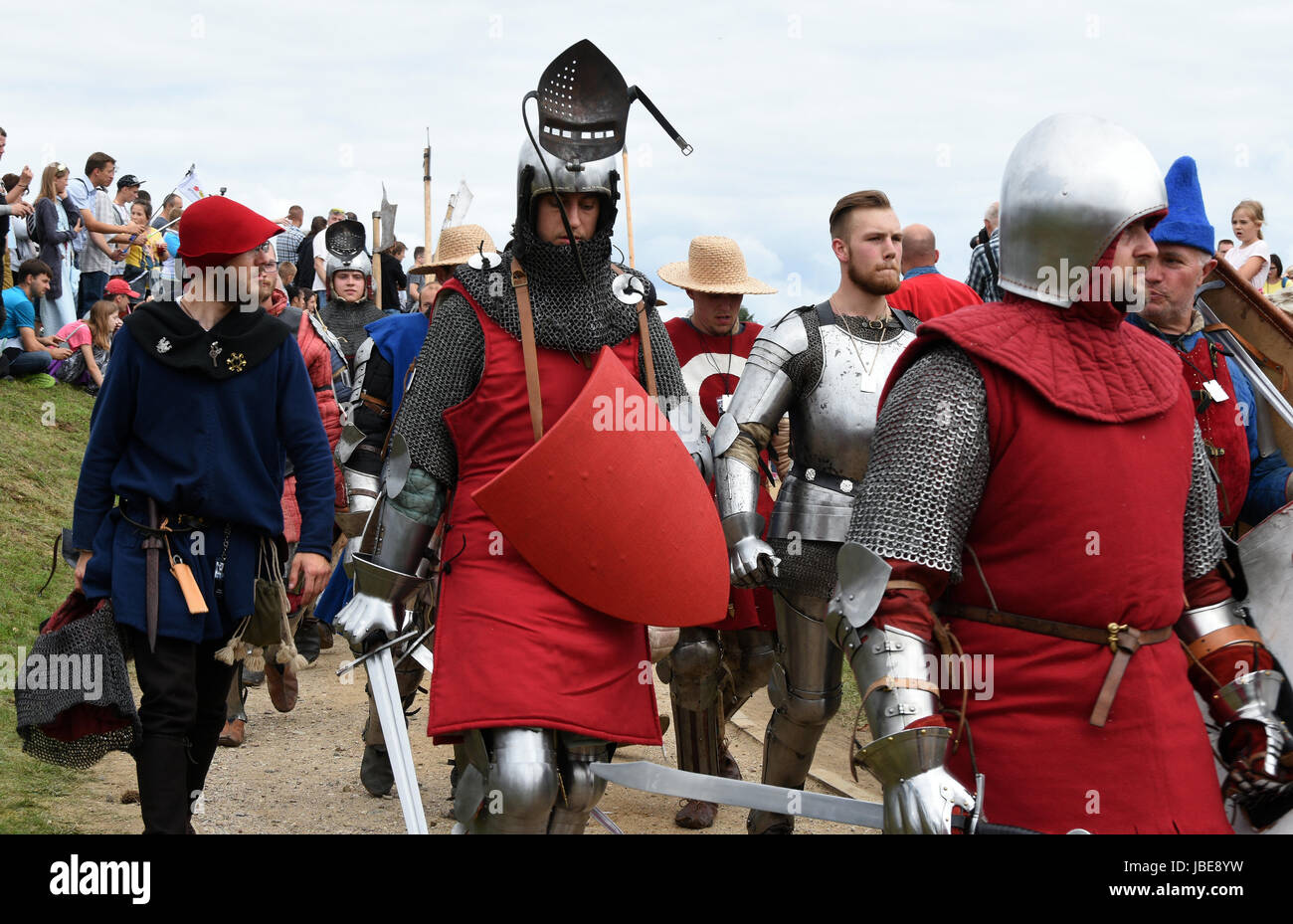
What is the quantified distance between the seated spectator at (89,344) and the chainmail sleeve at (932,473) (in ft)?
37.9

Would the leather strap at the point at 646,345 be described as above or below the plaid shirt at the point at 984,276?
below

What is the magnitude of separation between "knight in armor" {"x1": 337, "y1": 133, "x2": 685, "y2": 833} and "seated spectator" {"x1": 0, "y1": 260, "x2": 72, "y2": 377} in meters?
9.85

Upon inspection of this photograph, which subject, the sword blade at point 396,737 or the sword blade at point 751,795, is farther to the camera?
the sword blade at point 396,737

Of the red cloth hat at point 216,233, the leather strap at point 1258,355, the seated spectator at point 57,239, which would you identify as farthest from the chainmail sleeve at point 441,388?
the seated spectator at point 57,239

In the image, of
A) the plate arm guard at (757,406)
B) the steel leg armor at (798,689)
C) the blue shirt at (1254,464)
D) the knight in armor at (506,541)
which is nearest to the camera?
the knight in armor at (506,541)

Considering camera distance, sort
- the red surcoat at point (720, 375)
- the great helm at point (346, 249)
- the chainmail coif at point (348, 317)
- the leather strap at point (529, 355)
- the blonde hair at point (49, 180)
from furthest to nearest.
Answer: the blonde hair at point (49, 180) < the great helm at point (346, 249) < the chainmail coif at point (348, 317) < the red surcoat at point (720, 375) < the leather strap at point (529, 355)

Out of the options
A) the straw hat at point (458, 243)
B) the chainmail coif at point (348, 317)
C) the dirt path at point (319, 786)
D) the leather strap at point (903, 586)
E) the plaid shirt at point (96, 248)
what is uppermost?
the plaid shirt at point (96, 248)

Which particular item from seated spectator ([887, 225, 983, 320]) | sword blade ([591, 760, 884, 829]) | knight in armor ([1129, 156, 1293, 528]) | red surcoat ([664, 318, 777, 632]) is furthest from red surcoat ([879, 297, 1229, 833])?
red surcoat ([664, 318, 777, 632])

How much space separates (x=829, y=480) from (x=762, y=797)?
81.2 inches

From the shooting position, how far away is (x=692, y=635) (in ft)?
18.2

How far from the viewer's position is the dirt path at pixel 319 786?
550cm

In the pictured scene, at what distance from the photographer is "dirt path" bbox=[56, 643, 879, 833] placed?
5500mm

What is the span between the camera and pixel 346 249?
8.45 metres

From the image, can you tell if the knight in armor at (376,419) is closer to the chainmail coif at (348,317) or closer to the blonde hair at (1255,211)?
the chainmail coif at (348,317)
